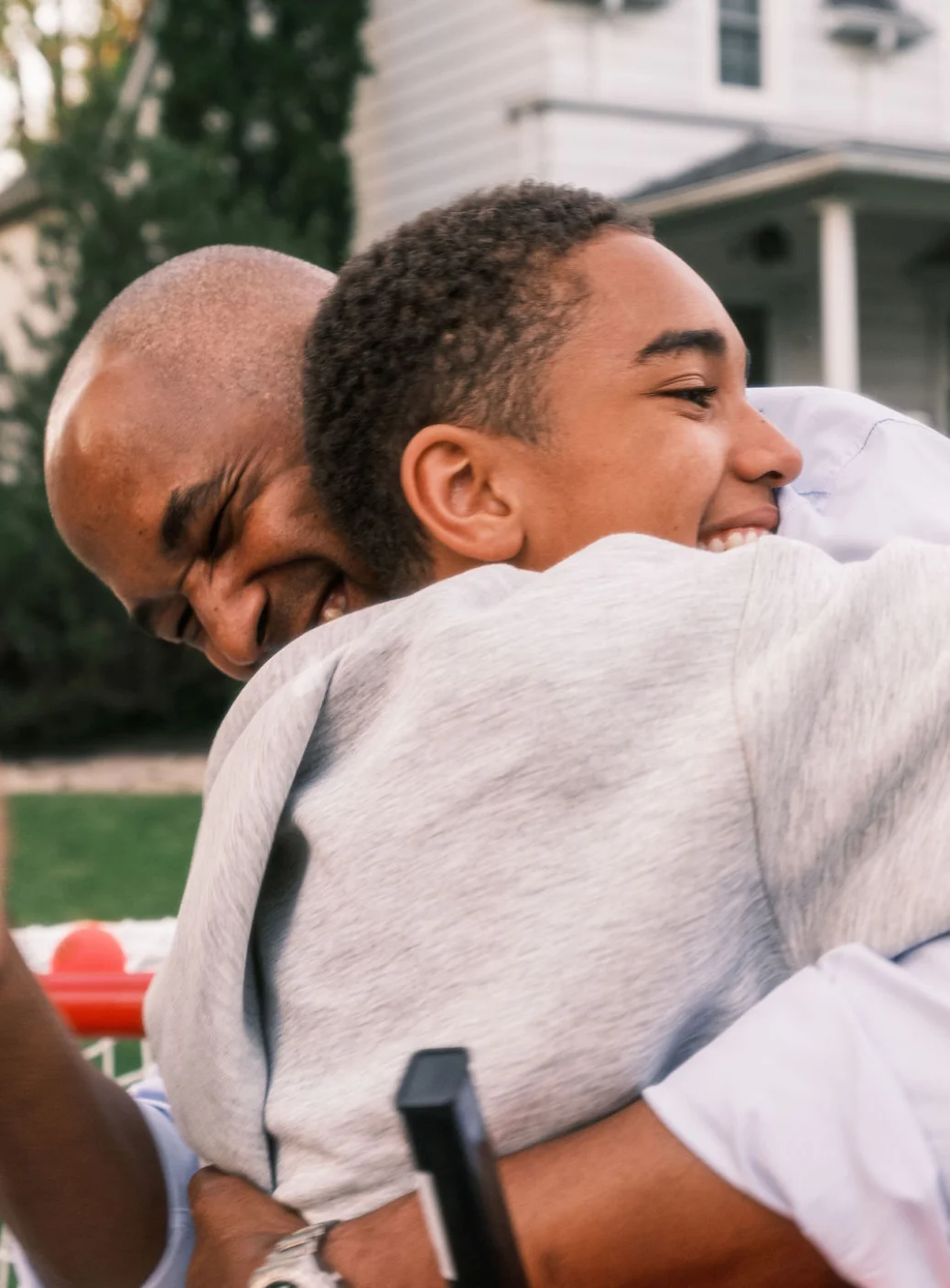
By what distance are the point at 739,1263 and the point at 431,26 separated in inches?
551

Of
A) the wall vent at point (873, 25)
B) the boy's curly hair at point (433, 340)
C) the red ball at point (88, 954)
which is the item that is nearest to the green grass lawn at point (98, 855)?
the red ball at point (88, 954)

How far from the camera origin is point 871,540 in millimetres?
1438

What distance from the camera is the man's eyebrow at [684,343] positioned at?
4.93 ft

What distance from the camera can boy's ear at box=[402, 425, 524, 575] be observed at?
154 centimetres

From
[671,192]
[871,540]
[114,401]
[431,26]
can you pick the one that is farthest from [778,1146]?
[431,26]

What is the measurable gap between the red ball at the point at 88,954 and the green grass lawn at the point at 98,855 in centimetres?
381

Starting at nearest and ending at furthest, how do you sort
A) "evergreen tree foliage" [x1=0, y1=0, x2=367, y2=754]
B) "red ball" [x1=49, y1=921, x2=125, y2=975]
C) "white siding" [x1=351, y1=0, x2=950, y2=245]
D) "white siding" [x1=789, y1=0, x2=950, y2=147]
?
"red ball" [x1=49, y1=921, x2=125, y2=975] < "evergreen tree foliage" [x1=0, y1=0, x2=367, y2=754] < "white siding" [x1=351, y1=0, x2=950, y2=245] < "white siding" [x1=789, y1=0, x2=950, y2=147]

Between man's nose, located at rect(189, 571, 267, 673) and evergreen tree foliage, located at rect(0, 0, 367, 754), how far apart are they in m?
9.79

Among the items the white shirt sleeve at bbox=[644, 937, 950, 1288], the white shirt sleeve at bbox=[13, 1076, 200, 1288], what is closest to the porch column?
the white shirt sleeve at bbox=[13, 1076, 200, 1288]

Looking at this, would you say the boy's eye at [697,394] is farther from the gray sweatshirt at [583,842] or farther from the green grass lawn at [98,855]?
the green grass lawn at [98,855]

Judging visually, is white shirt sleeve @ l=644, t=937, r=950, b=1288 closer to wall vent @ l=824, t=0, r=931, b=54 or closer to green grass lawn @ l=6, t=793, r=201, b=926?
green grass lawn @ l=6, t=793, r=201, b=926

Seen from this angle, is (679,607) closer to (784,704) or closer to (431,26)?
(784,704)

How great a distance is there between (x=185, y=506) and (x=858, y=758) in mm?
1130

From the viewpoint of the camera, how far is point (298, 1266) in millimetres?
1114
